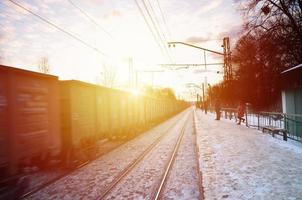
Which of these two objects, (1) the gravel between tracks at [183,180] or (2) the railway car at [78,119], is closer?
(1) the gravel between tracks at [183,180]

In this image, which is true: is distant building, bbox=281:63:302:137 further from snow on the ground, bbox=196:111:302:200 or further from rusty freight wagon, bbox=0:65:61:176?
rusty freight wagon, bbox=0:65:61:176

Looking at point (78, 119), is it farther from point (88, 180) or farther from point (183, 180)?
point (183, 180)

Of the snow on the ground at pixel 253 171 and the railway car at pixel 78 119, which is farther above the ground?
the railway car at pixel 78 119

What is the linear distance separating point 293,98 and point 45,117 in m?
11.3

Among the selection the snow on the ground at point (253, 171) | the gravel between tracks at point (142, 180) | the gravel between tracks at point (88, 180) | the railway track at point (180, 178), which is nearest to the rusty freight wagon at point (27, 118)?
the gravel between tracks at point (88, 180)

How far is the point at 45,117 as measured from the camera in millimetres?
7805

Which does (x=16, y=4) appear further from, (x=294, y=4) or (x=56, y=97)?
(x=294, y=4)

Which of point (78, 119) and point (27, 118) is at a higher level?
point (27, 118)

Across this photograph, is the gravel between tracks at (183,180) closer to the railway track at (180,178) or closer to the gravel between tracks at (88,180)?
the railway track at (180,178)

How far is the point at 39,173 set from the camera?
8.84 m

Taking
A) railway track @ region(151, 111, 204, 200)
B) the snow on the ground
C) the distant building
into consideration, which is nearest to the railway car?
railway track @ region(151, 111, 204, 200)

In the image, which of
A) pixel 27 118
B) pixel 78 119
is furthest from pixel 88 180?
pixel 78 119

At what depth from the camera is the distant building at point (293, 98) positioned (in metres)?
12.6

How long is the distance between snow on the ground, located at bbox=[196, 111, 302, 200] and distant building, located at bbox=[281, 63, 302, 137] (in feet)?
4.77
